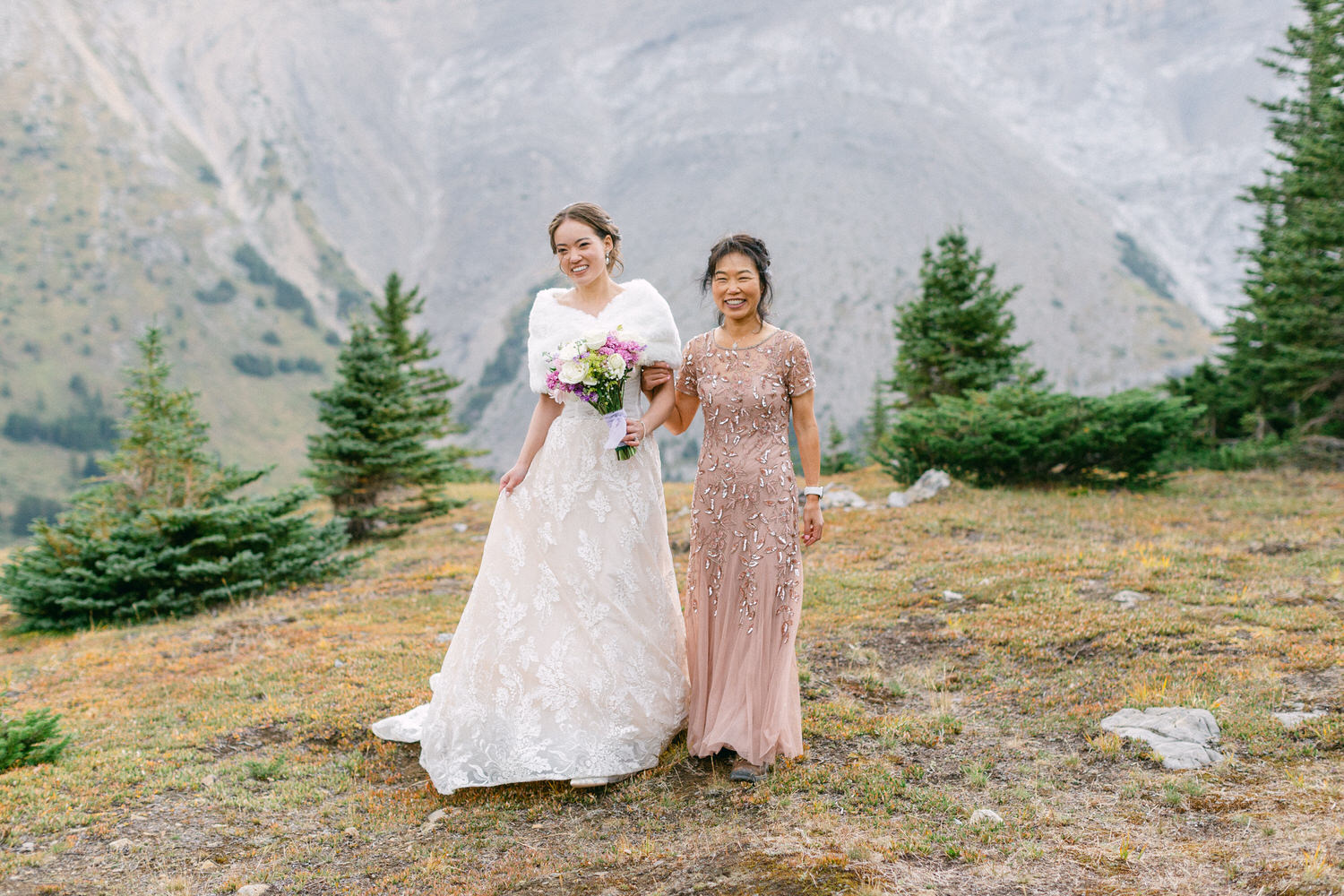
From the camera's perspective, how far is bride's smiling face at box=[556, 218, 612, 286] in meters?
5.35

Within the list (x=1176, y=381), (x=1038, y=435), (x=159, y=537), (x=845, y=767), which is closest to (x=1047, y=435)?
(x=1038, y=435)

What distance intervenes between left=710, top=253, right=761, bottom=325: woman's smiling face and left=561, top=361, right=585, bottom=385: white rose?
0.95 metres

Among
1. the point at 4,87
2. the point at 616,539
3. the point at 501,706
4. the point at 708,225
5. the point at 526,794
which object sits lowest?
the point at 526,794

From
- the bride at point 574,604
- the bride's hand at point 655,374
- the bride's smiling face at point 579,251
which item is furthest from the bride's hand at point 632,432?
the bride's smiling face at point 579,251

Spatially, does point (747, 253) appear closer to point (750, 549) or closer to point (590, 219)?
point (590, 219)

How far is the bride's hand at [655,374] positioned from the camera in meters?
5.49

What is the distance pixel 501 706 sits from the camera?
514 centimetres

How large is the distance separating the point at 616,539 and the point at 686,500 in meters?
11.7

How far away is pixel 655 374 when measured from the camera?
5.49 meters

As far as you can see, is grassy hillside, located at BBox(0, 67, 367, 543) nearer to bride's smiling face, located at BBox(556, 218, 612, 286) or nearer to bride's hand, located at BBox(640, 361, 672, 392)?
bride's smiling face, located at BBox(556, 218, 612, 286)

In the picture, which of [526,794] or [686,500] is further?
[686,500]

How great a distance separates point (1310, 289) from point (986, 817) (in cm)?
1791

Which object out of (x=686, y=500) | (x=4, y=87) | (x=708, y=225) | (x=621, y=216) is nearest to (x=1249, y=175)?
(x=708, y=225)

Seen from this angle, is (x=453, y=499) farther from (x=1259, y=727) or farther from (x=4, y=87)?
(x=4, y=87)
